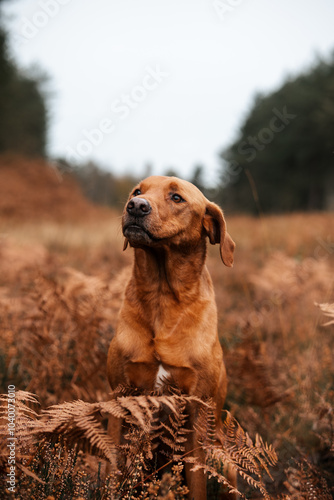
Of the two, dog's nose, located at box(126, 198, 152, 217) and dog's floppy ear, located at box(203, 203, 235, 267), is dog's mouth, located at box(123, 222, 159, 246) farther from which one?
dog's floppy ear, located at box(203, 203, 235, 267)

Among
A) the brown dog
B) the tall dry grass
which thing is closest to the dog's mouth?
the brown dog

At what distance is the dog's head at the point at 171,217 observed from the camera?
8.04 feet

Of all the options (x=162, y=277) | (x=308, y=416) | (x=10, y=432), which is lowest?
(x=308, y=416)

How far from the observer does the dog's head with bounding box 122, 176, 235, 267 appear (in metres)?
2.45

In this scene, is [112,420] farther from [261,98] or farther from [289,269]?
[261,98]

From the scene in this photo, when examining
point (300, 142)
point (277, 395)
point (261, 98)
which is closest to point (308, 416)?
point (277, 395)

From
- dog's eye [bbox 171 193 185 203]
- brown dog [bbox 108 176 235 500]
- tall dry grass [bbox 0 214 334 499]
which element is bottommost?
tall dry grass [bbox 0 214 334 499]

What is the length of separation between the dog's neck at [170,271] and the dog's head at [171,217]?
80 millimetres

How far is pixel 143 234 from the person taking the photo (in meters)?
2.45

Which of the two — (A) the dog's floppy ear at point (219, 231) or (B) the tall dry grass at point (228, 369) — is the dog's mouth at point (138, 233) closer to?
(A) the dog's floppy ear at point (219, 231)

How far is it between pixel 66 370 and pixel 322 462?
218cm

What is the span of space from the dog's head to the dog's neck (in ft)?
0.26

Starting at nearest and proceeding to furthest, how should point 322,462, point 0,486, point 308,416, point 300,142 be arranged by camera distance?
point 0,486, point 322,462, point 308,416, point 300,142

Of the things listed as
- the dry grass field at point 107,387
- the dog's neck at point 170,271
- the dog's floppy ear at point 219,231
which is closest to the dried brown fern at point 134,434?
the dry grass field at point 107,387
